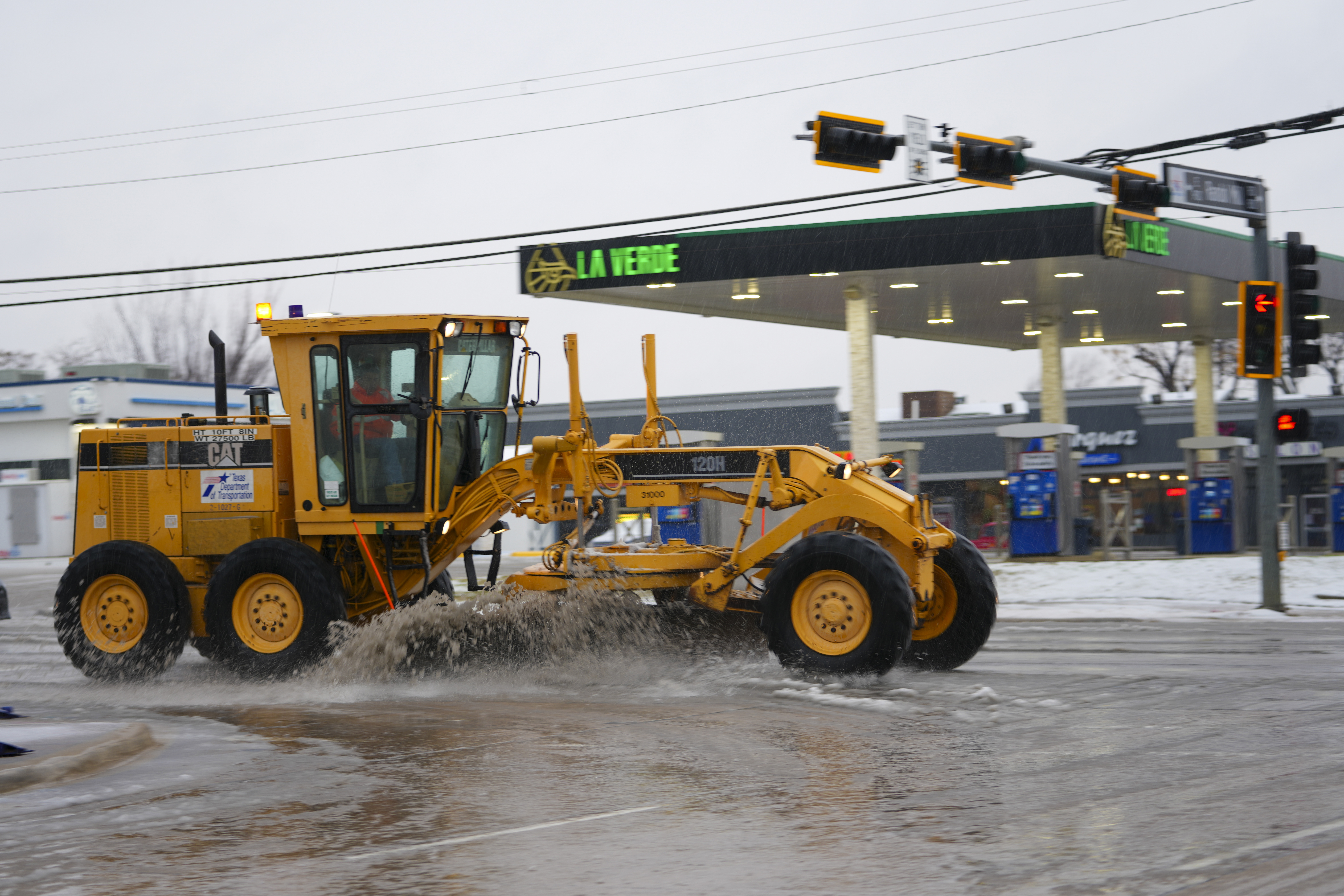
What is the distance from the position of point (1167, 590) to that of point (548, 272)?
12.8 meters

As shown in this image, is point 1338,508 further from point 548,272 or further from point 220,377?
point 220,377

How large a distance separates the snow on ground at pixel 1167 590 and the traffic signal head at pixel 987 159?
18.9 ft

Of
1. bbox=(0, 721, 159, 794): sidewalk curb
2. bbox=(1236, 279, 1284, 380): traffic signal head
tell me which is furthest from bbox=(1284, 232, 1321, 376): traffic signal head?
bbox=(0, 721, 159, 794): sidewalk curb

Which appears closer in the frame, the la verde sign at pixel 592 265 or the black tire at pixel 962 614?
the black tire at pixel 962 614

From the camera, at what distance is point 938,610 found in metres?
11.1

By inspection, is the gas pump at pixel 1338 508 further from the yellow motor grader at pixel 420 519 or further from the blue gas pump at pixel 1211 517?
the yellow motor grader at pixel 420 519

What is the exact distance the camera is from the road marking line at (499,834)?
18.7 feet

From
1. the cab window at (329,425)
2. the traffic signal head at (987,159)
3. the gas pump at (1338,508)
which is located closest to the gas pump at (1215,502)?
the gas pump at (1338,508)

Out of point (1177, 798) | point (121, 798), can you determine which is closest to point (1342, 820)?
point (1177, 798)

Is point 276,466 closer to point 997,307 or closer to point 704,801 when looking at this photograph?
point 704,801

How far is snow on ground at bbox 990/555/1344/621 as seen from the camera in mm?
17875

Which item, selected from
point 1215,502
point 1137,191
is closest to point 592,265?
point 1137,191

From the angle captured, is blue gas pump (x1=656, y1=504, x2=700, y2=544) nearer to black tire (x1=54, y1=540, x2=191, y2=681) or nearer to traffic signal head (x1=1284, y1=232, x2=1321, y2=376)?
traffic signal head (x1=1284, y1=232, x2=1321, y2=376)

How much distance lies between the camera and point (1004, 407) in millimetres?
47469
